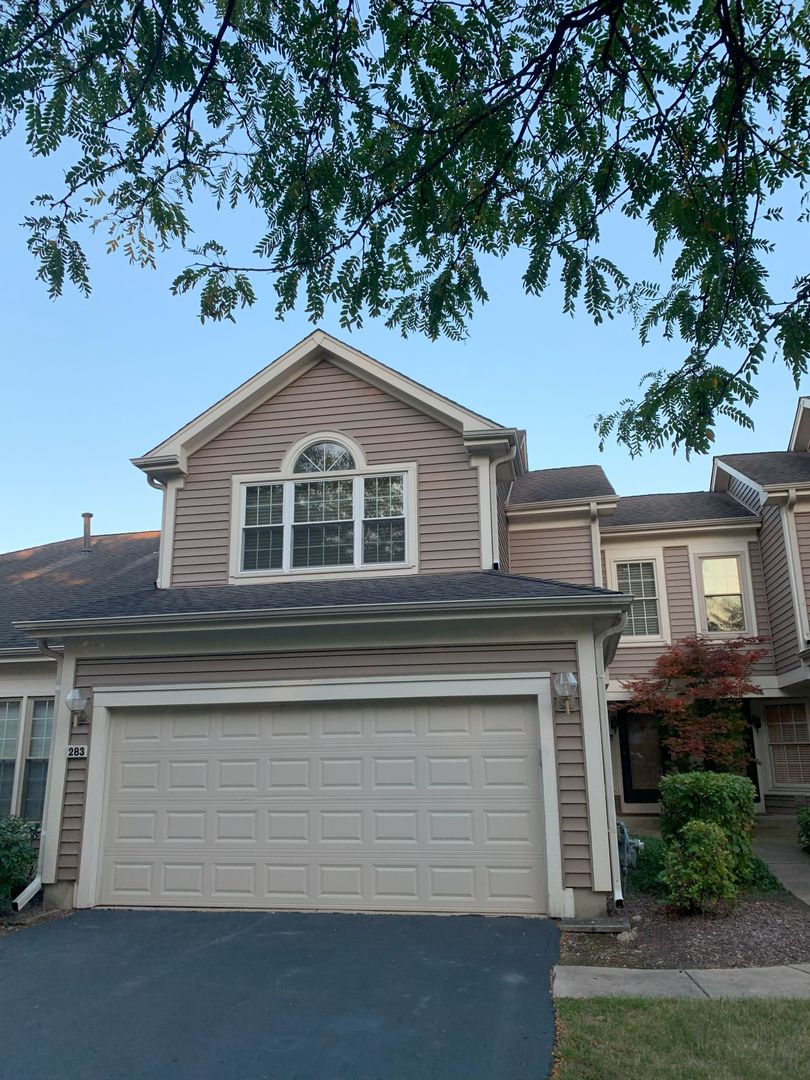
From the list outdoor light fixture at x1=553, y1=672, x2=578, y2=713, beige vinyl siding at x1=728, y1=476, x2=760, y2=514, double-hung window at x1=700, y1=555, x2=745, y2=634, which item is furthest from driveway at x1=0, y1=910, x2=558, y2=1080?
beige vinyl siding at x1=728, y1=476, x2=760, y2=514

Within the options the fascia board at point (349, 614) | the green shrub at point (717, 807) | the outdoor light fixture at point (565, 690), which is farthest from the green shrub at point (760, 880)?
the fascia board at point (349, 614)

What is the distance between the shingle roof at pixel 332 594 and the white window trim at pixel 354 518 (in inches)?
5.5

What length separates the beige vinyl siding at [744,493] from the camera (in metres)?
15.6

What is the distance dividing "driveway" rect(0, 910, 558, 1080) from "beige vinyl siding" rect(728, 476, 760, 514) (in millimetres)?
10334

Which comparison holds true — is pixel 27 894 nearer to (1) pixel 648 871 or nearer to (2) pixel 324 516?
(2) pixel 324 516

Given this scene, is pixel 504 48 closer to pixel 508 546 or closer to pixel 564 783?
pixel 564 783

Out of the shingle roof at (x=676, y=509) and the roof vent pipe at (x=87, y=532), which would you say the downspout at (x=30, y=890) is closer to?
the roof vent pipe at (x=87, y=532)

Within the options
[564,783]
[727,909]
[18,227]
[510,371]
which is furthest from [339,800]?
[18,227]

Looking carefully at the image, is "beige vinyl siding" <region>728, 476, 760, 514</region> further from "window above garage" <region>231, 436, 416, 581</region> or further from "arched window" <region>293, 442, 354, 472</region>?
"arched window" <region>293, 442, 354, 472</region>

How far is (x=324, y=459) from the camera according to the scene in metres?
11.5

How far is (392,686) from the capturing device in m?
8.93

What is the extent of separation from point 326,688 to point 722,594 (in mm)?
9526

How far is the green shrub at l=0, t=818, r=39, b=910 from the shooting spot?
8.73 m

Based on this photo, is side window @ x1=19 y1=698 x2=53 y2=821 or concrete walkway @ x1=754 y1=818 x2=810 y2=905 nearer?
concrete walkway @ x1=754 y1=818 x2=810 y2=905
